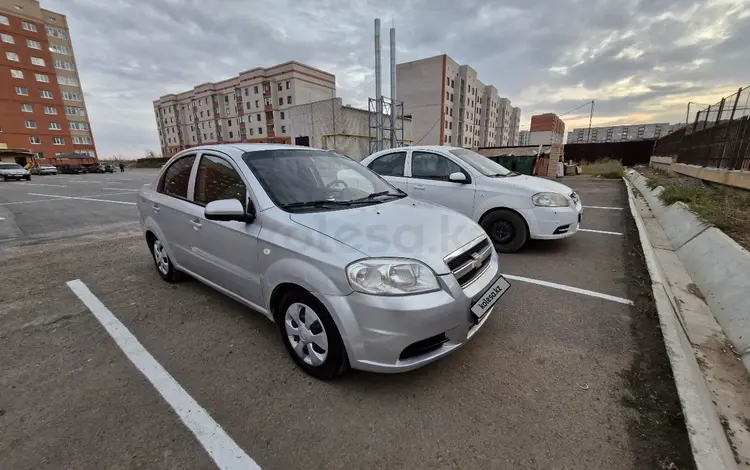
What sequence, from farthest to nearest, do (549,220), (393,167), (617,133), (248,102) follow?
(617,133)
(248,102)
(393,167)
(549,220)

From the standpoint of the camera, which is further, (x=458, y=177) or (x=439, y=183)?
(x=439, y=183)

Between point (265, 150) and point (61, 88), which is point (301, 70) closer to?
point (61, 88)

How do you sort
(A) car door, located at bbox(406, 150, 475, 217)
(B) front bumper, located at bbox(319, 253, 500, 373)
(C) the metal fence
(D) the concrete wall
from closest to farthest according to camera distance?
(B) front bumper, located at bbox(319, 253, 500, 373)
(A) car door, located at bbox(406, 150, 475, 217)
(D) the concrete wall
(C) the metal fence

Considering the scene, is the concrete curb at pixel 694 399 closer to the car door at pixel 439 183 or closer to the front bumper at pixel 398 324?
the front bumper at pixel 398 324

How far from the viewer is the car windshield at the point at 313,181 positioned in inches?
102

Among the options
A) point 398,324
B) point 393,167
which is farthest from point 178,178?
point 393,167

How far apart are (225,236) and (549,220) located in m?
4.12

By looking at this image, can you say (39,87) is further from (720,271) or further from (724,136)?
(724,136)

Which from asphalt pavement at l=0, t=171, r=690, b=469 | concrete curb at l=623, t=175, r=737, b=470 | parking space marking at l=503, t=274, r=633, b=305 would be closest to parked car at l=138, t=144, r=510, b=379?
asphalt pavement at l=0, t=171, r=690, b=469

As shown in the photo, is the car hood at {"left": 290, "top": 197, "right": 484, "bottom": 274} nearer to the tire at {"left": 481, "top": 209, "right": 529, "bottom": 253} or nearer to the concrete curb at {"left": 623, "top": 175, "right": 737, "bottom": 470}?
the concrete curb at {"left": 623, "top": 175, "right": 737, "bottom": 470}

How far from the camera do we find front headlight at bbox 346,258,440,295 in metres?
1.93

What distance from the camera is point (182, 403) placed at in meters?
2.07

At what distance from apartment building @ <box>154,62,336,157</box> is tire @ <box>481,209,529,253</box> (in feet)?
156

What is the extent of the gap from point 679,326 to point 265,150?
3.82 metres
